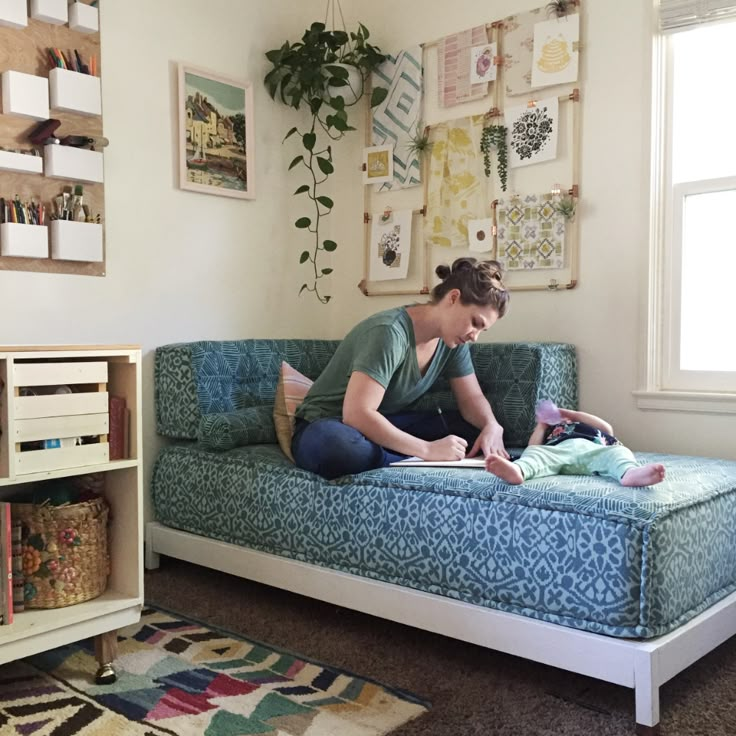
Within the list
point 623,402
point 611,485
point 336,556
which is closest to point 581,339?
point 623,402

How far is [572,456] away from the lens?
2162 millimetres

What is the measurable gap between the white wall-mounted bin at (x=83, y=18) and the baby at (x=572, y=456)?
1.98 metres

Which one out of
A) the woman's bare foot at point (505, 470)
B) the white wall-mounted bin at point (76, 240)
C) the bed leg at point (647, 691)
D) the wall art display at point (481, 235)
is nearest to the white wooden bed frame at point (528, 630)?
the bed leg at point (647, 691)

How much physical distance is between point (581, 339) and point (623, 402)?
28cm

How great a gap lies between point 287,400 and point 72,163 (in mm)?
1077

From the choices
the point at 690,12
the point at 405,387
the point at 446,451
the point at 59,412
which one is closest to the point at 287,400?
the point at 405,387

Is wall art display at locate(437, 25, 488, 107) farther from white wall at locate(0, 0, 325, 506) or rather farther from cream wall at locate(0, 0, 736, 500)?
white wall at locate(0, 0, 325, 506)

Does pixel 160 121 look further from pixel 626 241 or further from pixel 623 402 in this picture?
pixel 623 402

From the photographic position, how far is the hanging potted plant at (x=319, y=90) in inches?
129

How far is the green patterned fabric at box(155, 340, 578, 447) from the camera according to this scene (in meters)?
2.71

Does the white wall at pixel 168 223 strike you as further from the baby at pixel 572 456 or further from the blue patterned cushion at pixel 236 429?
the baby at pixel 572 456

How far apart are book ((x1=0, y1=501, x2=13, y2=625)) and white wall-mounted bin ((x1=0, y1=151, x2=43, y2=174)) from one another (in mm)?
1162

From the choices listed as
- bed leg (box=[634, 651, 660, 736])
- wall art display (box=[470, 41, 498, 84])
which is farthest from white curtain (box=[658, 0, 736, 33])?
bed leg (box=[634, 651, 660, 736])

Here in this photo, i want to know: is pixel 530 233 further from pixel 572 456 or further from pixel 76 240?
pixel 76 240
